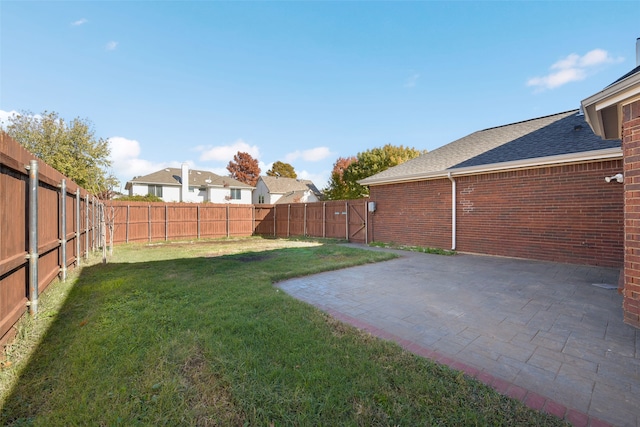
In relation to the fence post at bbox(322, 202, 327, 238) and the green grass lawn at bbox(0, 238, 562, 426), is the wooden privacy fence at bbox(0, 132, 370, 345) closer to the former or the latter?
the fence post at bbox(322, 202, 327, 238)

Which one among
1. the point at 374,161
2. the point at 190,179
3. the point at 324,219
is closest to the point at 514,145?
the point at 324,219

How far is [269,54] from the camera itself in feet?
36.2

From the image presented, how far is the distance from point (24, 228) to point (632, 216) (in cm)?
746

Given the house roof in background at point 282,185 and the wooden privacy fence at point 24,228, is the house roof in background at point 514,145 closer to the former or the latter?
the wooden privacy fence at point 24,228

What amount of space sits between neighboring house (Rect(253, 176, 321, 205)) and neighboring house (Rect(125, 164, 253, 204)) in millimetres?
2230

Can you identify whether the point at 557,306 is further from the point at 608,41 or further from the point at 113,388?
the point at 608,41

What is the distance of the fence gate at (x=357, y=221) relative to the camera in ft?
41.5

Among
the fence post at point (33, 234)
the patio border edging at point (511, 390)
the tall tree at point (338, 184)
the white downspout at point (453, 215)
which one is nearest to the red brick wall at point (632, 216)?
the patio border edging at point (511, 390)

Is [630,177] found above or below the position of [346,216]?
above

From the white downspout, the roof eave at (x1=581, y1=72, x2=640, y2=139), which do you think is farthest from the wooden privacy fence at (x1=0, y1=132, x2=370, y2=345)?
the roof eave at (x1=581, y1=72, x2=640, y2=139)

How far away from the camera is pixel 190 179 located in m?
31.0

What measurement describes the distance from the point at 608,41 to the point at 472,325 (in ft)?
32.6

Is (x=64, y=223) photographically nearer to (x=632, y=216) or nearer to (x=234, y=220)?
(x=632, y=216)

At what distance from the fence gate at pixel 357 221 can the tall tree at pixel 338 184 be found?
17580 mm
